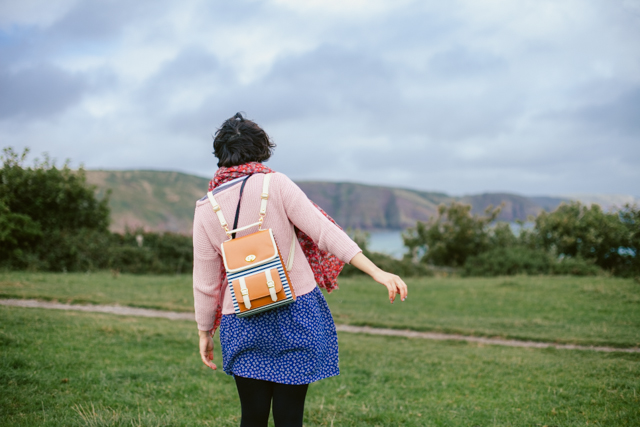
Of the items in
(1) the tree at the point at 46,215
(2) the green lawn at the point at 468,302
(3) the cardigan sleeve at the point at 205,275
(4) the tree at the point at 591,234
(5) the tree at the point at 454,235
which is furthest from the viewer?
(5) the tree at the point at 454,235

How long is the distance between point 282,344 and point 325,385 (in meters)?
3.95

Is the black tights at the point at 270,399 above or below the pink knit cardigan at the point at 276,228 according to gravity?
below

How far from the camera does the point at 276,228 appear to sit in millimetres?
2367

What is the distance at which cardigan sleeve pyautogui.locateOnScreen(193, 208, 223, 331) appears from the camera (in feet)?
8.04

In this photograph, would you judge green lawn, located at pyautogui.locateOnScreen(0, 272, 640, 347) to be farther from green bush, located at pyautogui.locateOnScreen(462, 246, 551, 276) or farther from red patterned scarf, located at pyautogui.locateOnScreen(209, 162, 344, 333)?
red patterned scarf, located at pyautogui.locateOnScreen(209, 162, 344, 333)

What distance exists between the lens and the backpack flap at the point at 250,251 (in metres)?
2.24

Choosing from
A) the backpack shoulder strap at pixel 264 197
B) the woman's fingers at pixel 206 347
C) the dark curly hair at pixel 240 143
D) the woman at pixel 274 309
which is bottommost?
the woman's fingers at pixel 206 347

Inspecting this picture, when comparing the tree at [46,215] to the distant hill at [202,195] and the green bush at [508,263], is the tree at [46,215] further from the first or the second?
the distant hill at [202,195]

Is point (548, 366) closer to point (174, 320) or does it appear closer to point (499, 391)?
point (499, 391)

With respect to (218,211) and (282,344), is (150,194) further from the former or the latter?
(282,344)

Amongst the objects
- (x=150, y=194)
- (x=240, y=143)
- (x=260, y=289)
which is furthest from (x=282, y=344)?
(x=150, y=194)

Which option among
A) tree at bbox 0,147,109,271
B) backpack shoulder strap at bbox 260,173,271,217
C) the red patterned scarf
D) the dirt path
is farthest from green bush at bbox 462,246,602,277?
backpack shoulder strap at bbox 260,173,271,217

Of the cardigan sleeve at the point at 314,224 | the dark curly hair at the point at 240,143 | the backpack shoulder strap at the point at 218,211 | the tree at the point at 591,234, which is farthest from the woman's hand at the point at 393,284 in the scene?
the tree at the point at 591,234

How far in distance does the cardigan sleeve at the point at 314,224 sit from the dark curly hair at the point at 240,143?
9.1 inches
